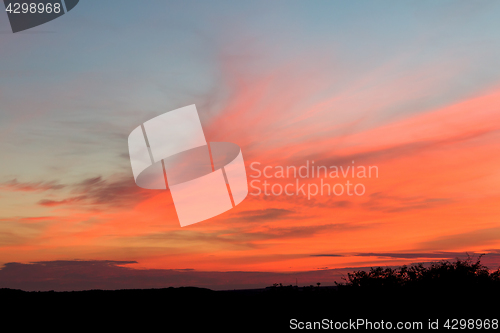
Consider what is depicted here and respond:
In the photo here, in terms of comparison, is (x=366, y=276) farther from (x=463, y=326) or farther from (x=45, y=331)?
(x=45, y=331)

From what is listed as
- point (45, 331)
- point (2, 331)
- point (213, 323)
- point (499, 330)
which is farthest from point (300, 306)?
point (2, 331)

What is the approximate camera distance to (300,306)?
26.2 meters

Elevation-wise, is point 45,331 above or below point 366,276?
below

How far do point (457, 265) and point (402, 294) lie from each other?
4.92 meters

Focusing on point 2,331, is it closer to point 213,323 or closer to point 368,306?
point 213,323

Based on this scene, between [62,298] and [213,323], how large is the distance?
555 inches

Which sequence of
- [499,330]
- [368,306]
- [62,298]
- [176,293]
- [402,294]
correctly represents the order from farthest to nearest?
[176,293] → [62,298] → [402,294] → [368,306] → [499,330]

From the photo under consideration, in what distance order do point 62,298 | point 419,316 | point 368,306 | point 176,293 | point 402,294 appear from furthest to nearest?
point 176,293, point 62,298, point 402,294, point 368,306, point 419,316

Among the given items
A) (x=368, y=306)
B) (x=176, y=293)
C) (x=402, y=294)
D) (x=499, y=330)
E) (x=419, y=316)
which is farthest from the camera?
Answer: (x=176, y=293)

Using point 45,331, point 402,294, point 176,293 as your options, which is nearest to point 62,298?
point 176,293

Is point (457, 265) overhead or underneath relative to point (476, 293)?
overhead

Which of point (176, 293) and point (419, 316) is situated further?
point (176, 293)

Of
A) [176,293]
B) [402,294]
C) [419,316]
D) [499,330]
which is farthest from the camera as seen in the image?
[176,293]

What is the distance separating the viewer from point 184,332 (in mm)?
21297
